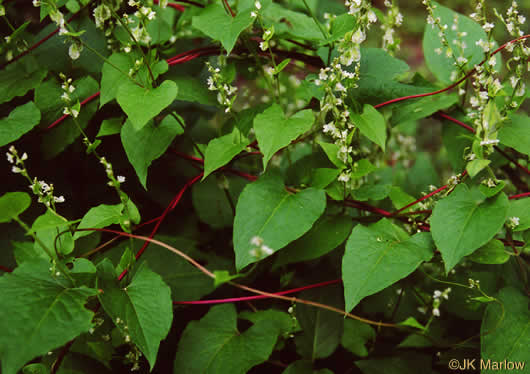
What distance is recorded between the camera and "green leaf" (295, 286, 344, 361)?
1467 millimetres

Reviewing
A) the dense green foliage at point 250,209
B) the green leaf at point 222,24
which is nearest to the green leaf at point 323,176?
the dense green foliage at point 250,209

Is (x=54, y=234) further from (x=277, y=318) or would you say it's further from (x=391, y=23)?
(x=391, y=23)

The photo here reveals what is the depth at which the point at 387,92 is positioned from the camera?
1.48 m

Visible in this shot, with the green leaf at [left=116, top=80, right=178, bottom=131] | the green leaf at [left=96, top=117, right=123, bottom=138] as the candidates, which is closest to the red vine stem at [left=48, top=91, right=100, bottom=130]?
the green leaf at [left=96, top=117, right=123, bottom=138]

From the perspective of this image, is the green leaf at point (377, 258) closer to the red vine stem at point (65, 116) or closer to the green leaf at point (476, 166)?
the green leaf at point (476, 166)

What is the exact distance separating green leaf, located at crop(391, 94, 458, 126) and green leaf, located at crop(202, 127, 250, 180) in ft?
2.06

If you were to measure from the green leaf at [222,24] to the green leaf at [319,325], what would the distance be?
894 mm

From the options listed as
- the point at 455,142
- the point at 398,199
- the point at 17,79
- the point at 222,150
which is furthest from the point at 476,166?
the point at 17,79

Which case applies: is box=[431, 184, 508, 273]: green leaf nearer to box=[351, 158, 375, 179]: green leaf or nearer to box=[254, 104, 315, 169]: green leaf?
box=[351, 158, 375, 179]: green leaf

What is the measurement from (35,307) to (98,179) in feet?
2.62

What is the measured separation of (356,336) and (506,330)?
0.50m

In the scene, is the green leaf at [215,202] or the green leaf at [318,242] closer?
the green leaf at [318,242]

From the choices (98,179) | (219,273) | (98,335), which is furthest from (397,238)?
(98,179)

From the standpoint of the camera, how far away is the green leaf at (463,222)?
1.10 meters
